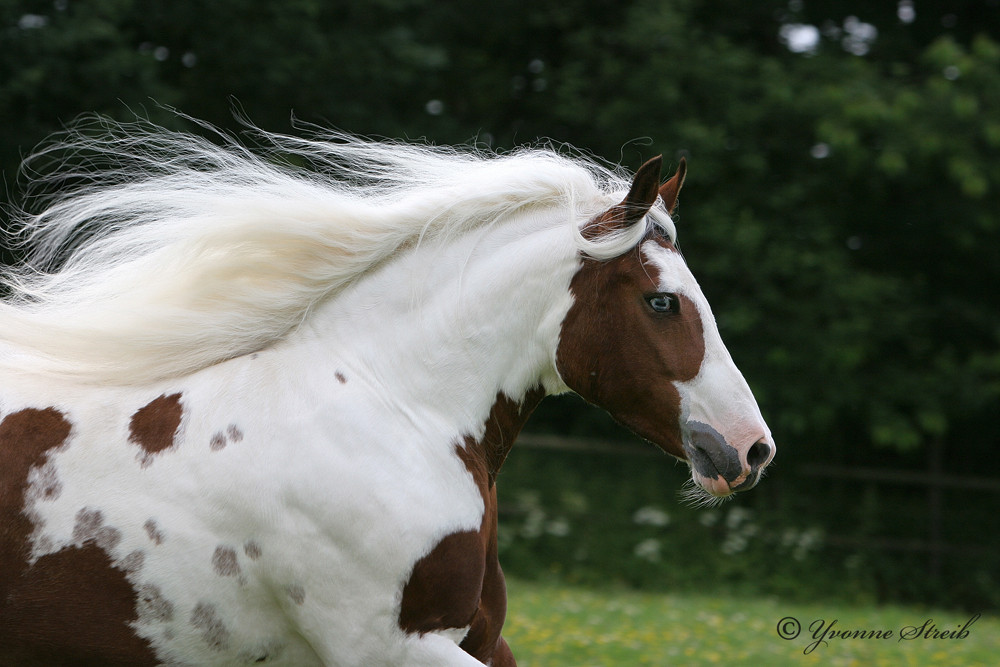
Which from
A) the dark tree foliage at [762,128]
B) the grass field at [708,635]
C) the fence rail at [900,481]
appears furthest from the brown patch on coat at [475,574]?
the fence rail at [900,481]

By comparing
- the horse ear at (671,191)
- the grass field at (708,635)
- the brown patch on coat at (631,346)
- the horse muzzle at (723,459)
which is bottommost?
the grass field at (708,635)

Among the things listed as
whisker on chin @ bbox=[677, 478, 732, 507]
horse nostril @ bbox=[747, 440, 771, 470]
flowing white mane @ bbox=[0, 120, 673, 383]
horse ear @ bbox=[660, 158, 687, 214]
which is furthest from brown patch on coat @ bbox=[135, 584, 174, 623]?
horse ear @ bbox=[660, 158, 687, 214]

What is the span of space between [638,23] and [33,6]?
232 inches

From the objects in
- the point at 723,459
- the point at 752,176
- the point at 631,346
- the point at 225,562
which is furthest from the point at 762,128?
the point at 225,562

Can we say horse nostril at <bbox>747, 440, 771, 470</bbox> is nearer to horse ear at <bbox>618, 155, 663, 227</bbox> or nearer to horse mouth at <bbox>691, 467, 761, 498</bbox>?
horse mouth at <bbox>691, 467, 761, 498</bbox>

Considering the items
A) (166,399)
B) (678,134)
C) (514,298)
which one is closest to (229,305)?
(166,399)

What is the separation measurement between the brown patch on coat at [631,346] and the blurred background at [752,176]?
7.27 m

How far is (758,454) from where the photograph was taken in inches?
100

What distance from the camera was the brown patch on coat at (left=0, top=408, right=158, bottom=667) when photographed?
244cm

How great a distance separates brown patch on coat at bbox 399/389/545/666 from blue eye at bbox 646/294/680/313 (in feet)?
1.36

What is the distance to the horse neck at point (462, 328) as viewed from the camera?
2705mm

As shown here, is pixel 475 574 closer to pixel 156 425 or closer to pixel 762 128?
pixel 156 425

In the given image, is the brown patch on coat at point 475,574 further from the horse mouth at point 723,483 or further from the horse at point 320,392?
the horse mouth at point 723,483

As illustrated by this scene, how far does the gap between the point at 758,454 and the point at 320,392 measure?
113cm
